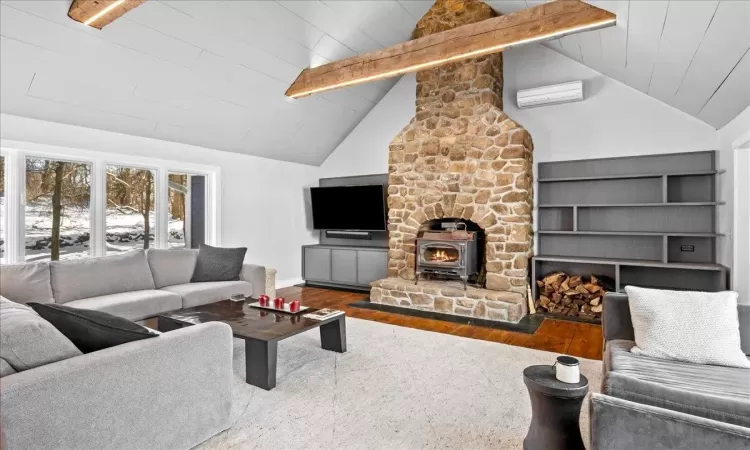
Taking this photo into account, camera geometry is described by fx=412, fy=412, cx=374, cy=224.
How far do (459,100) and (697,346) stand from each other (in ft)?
12.7

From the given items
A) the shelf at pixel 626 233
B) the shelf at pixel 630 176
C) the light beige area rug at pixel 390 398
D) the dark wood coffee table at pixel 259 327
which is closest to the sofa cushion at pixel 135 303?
the dark wood coffee table at pixel 259 327

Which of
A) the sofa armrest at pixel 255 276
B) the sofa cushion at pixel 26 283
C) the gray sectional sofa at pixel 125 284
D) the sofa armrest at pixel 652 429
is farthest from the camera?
the sofa armrest at pixel 255 276

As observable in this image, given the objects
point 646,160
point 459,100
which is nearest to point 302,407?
point 459,100

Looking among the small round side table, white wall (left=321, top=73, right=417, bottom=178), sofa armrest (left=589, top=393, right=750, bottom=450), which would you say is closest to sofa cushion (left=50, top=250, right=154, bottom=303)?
white wall (left=321, top=73, right=417, bottom=178)

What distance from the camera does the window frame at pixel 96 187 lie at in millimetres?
3852

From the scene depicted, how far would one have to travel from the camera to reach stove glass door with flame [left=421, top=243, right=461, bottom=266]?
5.20 meters

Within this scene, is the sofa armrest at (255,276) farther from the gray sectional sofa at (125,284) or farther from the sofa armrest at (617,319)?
the sofa armrest at (617,319)

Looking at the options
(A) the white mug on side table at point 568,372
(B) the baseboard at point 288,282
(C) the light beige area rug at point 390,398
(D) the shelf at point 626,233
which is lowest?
(C) the light beige area rug at point 390,398

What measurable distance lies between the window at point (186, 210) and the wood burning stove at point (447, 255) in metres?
3.01

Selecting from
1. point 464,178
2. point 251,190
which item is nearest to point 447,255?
point 464,178

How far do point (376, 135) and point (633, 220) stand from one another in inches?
149

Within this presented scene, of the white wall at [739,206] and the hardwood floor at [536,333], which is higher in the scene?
the white wall at [739,206]

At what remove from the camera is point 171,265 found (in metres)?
4.48

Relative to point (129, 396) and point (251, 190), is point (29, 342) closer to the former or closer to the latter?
point (129, 396)
